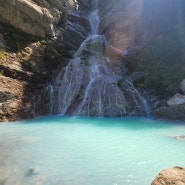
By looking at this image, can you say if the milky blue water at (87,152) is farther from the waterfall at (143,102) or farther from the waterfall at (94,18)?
the waterfall at (94,18)

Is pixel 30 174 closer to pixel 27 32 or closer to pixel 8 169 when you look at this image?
pixel 8 169

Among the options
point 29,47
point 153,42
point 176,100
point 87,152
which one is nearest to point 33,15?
point 29,47

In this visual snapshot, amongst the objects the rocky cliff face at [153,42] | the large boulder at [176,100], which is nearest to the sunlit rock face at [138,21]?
the rocky cliff face at [153,42]

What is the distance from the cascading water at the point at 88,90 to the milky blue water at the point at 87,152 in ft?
10.1

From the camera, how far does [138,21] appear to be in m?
23.6

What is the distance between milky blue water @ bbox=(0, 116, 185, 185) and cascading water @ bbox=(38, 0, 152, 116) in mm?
3066

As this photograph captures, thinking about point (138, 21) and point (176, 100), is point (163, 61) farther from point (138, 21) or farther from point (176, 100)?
point (138, 21)

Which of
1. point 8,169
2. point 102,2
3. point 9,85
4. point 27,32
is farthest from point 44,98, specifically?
point 102,2

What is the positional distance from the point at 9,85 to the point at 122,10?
15.0m

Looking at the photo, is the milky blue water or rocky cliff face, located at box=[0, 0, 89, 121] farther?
rocky cliff face, located at box=[0, 0, 89, 121]

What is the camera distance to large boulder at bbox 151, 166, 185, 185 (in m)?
3.94

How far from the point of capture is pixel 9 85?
15844mm

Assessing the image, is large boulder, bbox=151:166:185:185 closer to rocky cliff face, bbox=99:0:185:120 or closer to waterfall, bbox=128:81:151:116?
rocky cliff face, bbox=99:0:185:120

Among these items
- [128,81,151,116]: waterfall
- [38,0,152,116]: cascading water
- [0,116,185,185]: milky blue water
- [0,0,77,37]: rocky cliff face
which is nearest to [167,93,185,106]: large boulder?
[128,81,151,116]: waterfall
